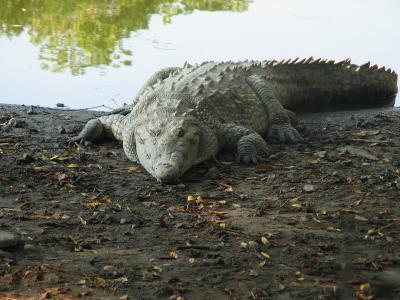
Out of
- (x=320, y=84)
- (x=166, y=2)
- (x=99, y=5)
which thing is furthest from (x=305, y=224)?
(x=166, y=2)

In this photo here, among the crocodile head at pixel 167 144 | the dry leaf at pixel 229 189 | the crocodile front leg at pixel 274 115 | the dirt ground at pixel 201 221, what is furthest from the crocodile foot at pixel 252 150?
the dry leaf at pixel 229 189

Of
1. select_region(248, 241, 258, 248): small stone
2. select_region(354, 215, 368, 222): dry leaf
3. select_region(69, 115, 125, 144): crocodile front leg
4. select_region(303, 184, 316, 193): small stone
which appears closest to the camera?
select_region(248, 241, 258, 248): small stone

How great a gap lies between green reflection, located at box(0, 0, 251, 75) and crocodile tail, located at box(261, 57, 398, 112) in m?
2.72

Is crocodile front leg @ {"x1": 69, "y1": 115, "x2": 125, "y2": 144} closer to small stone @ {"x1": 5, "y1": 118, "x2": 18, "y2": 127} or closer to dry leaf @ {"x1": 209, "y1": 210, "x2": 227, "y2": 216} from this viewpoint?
small stone @ {"x1": 5, "y1": 118, "x2": 18, "y2": 127}

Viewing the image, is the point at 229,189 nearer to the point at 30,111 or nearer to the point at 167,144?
the point at 167,144

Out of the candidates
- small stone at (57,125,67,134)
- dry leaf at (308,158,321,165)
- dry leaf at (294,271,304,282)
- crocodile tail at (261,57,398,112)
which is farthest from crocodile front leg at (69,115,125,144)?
dry leaf at (294,271,304,282)

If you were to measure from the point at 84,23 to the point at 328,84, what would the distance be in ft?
18.1

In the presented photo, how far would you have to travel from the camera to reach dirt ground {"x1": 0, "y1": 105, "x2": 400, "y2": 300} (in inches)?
143

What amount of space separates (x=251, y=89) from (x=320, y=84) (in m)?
1.46

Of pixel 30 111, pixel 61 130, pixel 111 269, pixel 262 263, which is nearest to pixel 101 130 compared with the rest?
pixel 61 130

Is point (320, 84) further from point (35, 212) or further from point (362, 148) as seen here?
point (35, 212)

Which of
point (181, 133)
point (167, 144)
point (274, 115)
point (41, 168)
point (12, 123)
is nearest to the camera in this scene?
point (41, 168)

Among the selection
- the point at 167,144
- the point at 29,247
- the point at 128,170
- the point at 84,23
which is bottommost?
the point at 128,170

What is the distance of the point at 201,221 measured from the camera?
4.71 metres
